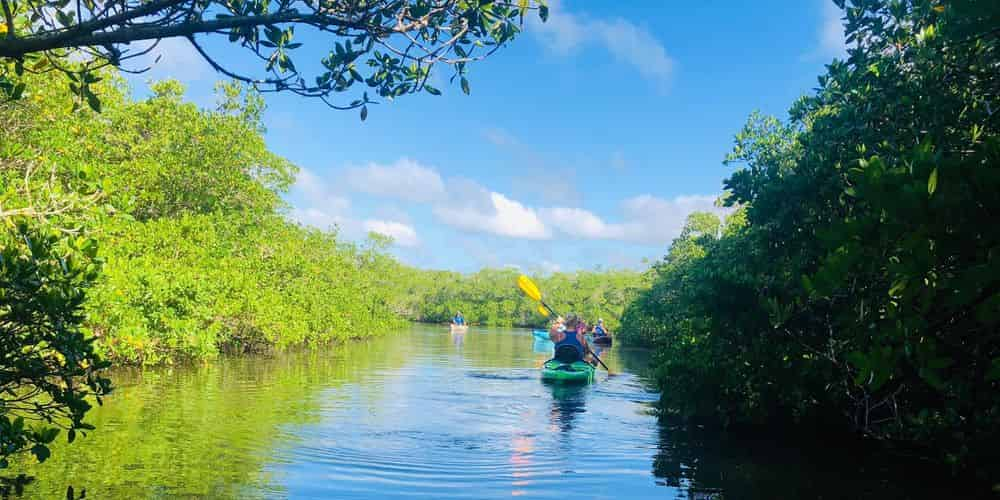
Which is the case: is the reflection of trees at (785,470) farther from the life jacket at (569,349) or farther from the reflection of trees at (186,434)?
the life jacket at (569,349)

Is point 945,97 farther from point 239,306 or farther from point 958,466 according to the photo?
point 239,306

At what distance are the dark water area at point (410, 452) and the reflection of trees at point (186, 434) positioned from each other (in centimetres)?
3

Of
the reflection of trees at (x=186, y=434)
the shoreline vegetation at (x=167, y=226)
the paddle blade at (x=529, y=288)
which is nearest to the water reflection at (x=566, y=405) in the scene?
the paddle blade at (x=529, y=288)

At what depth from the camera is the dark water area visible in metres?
7.50

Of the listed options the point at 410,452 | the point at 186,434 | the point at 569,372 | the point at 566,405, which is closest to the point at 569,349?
the point at 569,372

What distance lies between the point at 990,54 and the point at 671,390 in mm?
6686

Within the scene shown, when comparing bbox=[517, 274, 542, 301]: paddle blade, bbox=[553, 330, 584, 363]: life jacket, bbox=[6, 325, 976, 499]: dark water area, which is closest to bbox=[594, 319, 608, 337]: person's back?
bbox=[517, 274, 542, 301]: paddle blade

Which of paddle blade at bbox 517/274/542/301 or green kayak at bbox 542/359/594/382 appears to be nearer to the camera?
green kayak at bbox 542/359/594/382

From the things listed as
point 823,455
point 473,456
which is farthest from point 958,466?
point 473,456

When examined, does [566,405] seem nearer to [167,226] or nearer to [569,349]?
[569,349]

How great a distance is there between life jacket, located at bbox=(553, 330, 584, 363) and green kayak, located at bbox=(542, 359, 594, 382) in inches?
5.6

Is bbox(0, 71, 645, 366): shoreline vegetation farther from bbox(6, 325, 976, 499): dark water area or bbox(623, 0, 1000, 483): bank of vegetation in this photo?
bbox(623, 0, 1000, 483): bank of vegetation

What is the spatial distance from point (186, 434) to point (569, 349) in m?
10.1

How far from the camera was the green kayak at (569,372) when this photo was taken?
57.3ft
